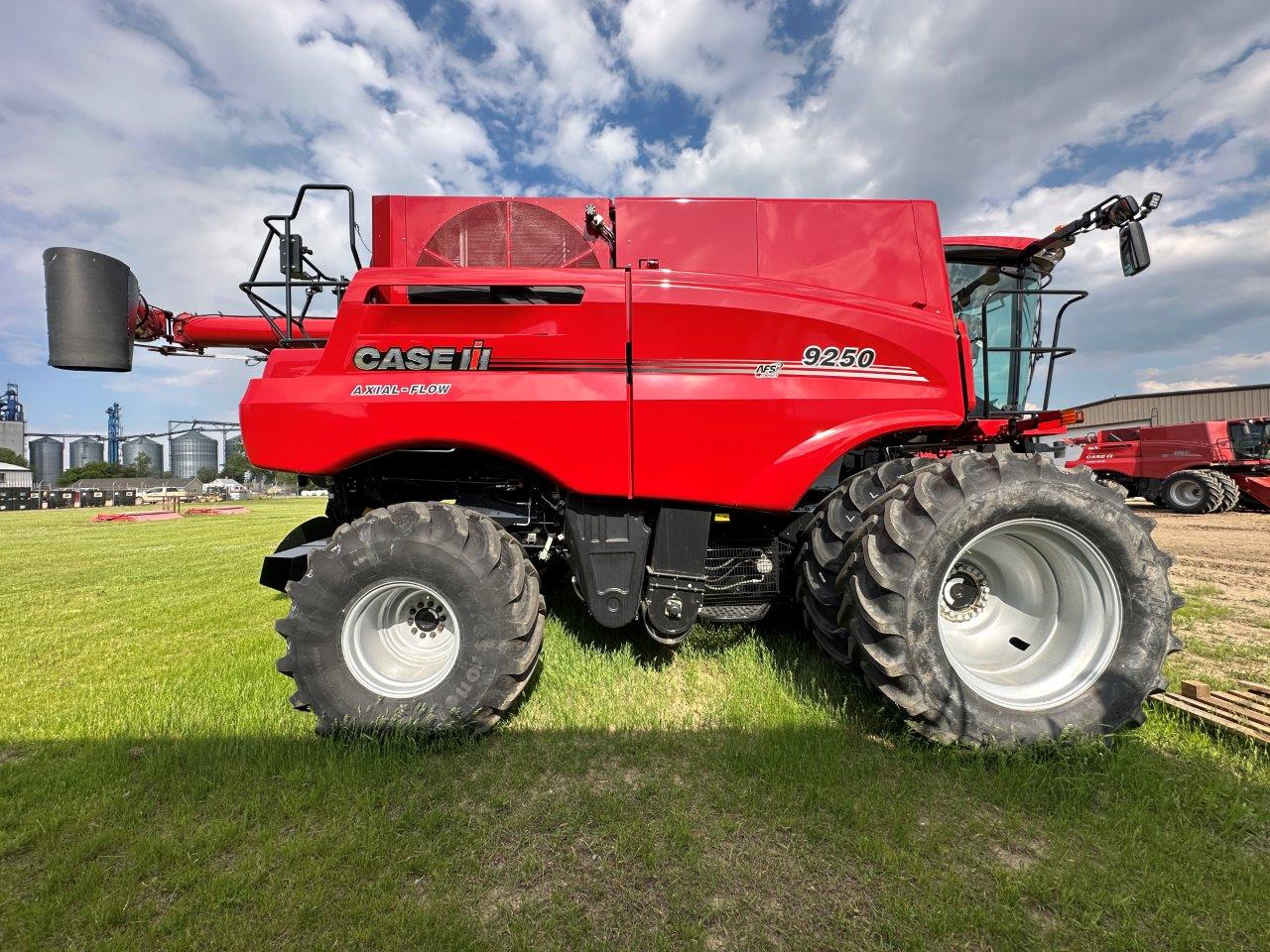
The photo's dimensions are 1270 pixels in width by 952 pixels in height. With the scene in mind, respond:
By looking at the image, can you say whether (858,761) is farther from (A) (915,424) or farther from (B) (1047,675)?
(A) (915,424)

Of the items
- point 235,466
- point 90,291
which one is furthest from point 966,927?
point 235,466

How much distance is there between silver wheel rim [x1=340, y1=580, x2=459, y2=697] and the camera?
9.20ft

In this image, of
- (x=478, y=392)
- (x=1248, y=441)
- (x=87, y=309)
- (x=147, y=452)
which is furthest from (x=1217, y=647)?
(x=147, y=452)

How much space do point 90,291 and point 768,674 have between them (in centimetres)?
441

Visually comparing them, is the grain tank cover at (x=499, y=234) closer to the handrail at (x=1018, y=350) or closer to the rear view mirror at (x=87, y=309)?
the rear view mirror at (x=87, y=309)

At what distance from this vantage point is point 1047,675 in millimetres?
2803

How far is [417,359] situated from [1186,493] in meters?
18.2

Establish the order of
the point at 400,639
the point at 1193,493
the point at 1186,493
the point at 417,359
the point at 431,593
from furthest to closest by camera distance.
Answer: the point at 1186,493 → the point at 1193,493 → the point at 400,639 → the point at 417,359 → the point at 431,593

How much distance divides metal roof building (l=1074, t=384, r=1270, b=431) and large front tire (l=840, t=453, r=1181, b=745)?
131ft

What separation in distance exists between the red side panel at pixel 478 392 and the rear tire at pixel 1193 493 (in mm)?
16827

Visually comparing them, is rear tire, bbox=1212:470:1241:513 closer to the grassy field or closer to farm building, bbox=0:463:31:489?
the grassy field

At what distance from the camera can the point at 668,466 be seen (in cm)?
293

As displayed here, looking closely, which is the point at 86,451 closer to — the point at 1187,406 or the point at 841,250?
the point at 841,250

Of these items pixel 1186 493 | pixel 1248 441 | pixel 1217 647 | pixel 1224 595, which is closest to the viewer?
pixel 1217 647
